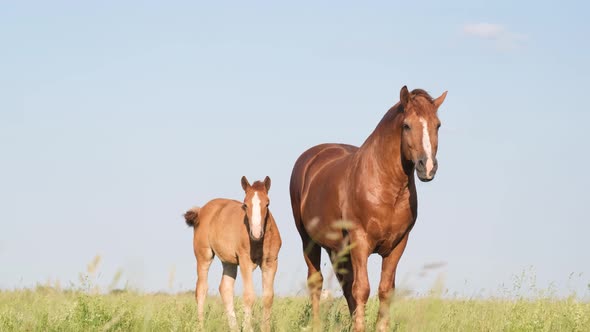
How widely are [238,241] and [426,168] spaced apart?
17.4 feet

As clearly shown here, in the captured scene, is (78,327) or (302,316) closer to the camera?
(78,327)

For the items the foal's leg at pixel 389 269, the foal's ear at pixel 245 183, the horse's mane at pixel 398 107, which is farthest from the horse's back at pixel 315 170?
the foal's leg at pixel 389 269

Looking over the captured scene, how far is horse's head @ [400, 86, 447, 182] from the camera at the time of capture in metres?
7.38

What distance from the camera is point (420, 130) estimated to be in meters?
7.59

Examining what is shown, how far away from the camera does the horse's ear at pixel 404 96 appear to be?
7.92 meters

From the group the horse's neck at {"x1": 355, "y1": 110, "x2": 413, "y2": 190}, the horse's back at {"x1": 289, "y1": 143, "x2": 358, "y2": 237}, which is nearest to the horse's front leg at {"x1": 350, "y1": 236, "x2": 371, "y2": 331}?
the horse's neck at {"x1": 355, "y1": 110, "x2": 413, "y2": 190}

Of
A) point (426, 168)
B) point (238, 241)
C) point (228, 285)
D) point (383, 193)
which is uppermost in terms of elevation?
point (426, 168)

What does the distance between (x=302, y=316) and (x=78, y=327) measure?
356 cm

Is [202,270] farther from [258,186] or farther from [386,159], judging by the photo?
[386,159]

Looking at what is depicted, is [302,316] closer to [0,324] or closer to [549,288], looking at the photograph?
[549,288]

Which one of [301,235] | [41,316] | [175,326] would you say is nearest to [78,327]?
[41,316]

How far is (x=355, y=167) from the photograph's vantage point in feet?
29.4

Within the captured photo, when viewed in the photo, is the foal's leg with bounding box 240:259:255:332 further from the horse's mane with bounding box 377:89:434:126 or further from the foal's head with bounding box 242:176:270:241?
the horse's mane with bounding box 377:89:434:126

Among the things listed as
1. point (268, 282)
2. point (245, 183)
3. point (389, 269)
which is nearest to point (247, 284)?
point (268, 282)
